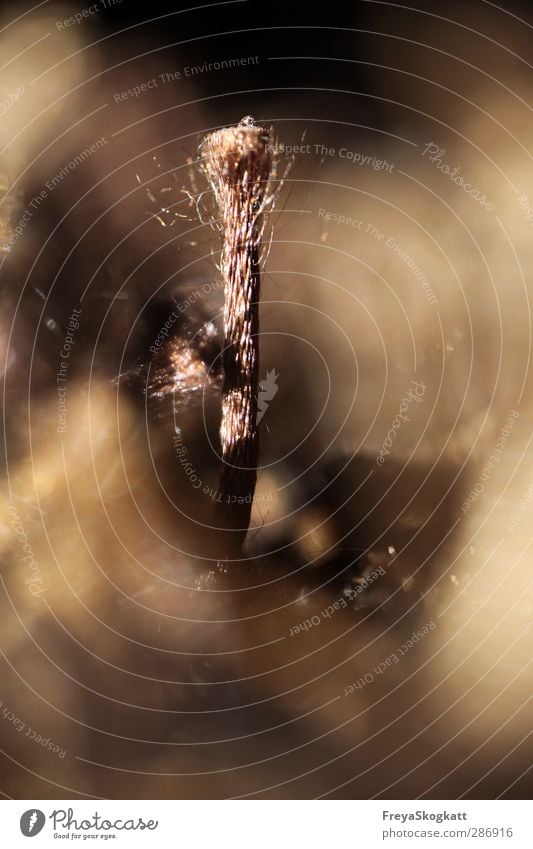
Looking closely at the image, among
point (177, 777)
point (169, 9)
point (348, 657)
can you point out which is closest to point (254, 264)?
point (169, 9)

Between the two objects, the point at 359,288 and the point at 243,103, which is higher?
the point at 243,103
